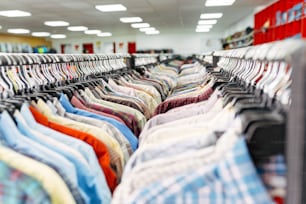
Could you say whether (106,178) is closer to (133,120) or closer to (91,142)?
(91,142)

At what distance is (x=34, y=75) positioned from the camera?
205 cm

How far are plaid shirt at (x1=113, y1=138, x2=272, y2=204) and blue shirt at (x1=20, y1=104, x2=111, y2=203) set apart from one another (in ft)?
1.20

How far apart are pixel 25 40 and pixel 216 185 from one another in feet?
61.7

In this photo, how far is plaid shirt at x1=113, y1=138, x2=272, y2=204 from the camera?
0.69m

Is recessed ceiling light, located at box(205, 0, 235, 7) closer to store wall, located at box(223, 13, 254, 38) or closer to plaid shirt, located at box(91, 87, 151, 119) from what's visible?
store wall, located at box(223, 13, 254, 38)

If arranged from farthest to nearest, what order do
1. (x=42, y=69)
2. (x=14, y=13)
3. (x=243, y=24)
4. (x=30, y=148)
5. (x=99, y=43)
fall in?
(x=99, y=43)
(x=243, y=24)
(x=14, y=13)
(x=42, y=69)
(x=30, y=148)

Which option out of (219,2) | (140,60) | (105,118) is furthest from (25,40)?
(105,118)

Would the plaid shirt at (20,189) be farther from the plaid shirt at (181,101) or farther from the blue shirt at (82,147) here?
the plaid shirt at (181,101)

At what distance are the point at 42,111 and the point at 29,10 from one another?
7.98 m

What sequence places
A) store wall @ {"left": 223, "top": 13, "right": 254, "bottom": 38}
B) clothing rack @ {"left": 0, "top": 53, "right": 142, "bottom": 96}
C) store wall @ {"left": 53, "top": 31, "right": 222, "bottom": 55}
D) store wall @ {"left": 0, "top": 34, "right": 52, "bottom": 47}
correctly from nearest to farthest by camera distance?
1. clothing rack @ {"left": 0, "top": 53, "right": 142, "bottom": 96}
2. store wall @ {"left": 223, "top": 13, "right": 254, "bottom": 38}
3. store wall @ {"left": 0, "top": 34, "right": 52, "bottom": 47}
4. store wall @ {"left": 53, "top": 31, "right": 222, "bottom": 55}

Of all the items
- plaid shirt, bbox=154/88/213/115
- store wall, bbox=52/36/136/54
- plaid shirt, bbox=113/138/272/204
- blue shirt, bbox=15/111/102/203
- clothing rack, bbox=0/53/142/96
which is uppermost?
store wall, bbox=52/36/136/54

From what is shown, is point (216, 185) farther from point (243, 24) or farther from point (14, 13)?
point (243, 24)

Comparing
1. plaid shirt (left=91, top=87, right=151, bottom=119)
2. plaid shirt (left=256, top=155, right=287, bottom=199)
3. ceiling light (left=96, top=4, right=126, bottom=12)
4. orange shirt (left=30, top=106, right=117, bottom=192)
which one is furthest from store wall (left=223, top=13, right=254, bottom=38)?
plaid shirt (left=256, top=155, right=287, bottom=199)

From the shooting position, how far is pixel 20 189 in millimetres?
867
